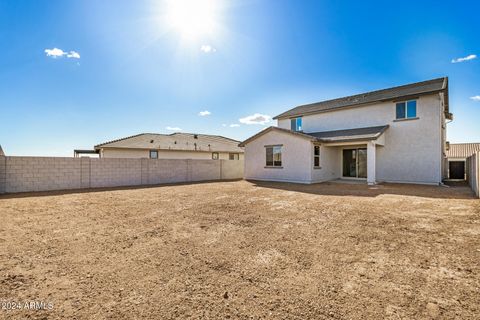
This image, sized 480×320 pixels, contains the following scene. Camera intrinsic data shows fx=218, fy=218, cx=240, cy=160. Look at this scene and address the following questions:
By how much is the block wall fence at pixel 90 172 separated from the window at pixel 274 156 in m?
4.98

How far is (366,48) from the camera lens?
13.4 m

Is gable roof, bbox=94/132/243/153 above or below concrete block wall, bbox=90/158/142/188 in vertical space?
above

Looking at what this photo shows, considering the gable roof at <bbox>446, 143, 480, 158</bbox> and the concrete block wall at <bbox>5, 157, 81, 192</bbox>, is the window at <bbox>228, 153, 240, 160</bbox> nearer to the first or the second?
the concrete block wall at <bbox>5, 157, 81, 192</bbox>

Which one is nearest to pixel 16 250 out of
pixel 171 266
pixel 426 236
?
pixel 171 266

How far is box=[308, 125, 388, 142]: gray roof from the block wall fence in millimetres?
9687

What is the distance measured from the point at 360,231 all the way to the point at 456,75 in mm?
16588

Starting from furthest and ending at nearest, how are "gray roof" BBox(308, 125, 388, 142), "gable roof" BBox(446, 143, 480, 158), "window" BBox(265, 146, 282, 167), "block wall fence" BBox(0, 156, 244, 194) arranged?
1. "gable roof" BBox(446, 143, 480, 158)
2. "window" BBox(265, 146, 282, 167)
3. "gray roof" BBox(308, 125, 388, 142)
4. "block wall fence" BBox(0, 156, 244, 194)

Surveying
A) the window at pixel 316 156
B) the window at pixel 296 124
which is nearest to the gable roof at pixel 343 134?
the window at pixel 316 156

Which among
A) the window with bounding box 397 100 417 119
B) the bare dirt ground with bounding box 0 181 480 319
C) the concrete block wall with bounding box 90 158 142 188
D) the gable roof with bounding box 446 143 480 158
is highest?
the window with bounding box 397 100 417 119

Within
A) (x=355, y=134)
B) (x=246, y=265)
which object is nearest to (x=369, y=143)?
(x=355, y=134)

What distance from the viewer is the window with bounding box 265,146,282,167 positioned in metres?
16.0

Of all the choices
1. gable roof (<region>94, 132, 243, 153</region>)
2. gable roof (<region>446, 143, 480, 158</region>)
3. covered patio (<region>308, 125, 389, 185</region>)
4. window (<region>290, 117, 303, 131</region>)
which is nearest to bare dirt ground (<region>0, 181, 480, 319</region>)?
covered patio (<region>308, 125, 389, 185</region>)

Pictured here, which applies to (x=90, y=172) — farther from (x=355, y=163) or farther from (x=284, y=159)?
(x=355, y=163)

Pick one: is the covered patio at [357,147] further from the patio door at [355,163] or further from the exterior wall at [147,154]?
the exterior wall at [147,154]
